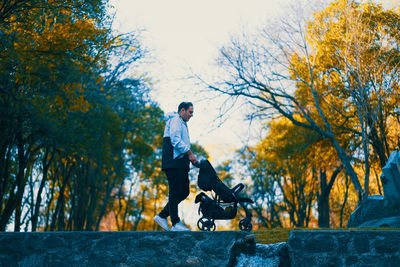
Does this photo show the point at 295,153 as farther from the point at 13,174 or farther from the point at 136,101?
the point at 13,174

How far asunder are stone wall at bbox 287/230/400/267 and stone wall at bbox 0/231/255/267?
3.04 feet

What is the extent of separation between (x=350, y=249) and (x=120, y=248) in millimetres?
3072

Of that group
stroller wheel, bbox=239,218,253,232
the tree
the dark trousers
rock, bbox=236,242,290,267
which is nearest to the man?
the dark trousers

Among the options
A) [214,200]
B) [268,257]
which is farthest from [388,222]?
[214,200]

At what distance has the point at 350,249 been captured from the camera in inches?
227

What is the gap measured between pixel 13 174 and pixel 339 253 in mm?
17690

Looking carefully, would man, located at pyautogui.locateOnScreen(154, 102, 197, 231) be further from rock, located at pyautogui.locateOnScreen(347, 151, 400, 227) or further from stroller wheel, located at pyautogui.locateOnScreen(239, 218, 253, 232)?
rock, located at pyautogui.locateOnScreen(347, 151, 400, 227)

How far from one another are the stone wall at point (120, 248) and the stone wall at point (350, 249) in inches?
36.4

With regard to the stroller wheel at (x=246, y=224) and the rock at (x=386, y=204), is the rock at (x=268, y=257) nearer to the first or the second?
the stroller wheel at (x=246, y=224)

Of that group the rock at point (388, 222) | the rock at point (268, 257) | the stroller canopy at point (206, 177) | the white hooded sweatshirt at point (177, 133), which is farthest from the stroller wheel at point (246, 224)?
the rock at point (388, 222)

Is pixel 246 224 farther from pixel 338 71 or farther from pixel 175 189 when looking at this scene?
pixel 338 71

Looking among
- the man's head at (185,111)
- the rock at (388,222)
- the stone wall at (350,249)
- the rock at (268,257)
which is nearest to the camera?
the stone wall at (350,249)

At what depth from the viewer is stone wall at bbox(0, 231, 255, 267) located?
19.0ft

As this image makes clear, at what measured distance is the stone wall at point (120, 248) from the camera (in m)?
5.79
